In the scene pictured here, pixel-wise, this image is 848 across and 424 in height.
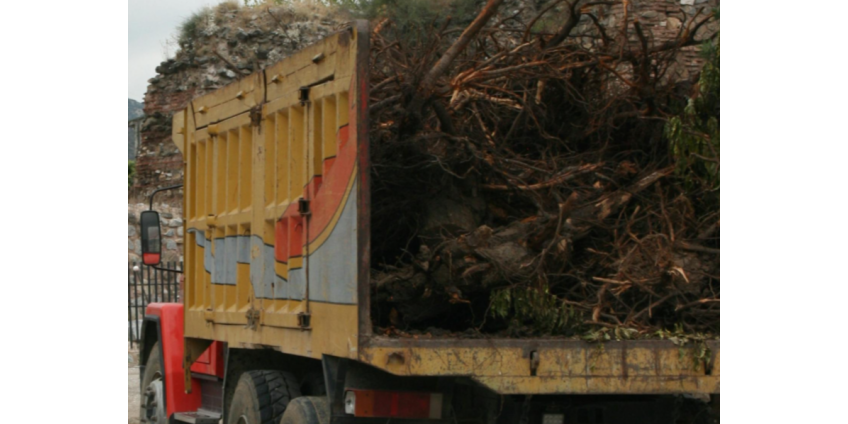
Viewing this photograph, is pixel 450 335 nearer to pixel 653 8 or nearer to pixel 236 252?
pixel 236 252

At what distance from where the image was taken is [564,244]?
16.1 ft

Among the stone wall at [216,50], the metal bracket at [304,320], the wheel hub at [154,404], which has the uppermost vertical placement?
the stone wall at [216,50]

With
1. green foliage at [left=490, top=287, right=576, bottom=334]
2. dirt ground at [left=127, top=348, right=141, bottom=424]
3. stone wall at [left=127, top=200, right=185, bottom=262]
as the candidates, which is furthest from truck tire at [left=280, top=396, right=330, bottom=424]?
stone wall at [left=127, top=200, right=185, bottom=262]

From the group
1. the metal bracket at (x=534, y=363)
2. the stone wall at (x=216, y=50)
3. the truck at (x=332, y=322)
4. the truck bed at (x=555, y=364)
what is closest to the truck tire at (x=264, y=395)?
the truck at (x=332, y=322)

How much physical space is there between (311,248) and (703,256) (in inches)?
78.9

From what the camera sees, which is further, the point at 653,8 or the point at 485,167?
the point at 653,8

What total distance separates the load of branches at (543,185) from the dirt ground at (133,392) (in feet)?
22.7

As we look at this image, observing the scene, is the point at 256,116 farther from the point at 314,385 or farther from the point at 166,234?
the point at 166,234

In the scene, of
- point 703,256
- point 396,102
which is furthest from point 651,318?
point 396,102

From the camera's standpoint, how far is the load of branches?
15.9 ft

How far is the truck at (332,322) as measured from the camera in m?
4.35

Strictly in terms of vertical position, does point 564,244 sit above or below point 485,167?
below

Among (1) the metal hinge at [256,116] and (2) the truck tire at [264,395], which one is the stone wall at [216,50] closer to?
(1) the metal hinge at [256,116]

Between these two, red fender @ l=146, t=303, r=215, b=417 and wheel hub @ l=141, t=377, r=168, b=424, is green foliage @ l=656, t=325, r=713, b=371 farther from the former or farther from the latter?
wheel hub @ l=141, t=377, r=168, b=424
